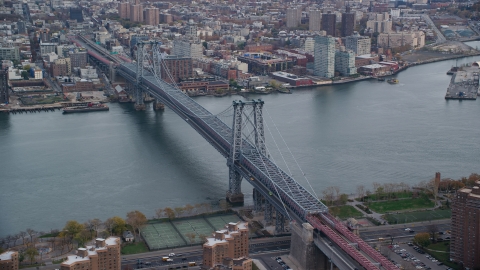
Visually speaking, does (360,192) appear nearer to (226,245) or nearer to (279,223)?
(279,223)

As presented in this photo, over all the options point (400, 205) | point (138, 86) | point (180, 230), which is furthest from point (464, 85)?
point (180, 230)

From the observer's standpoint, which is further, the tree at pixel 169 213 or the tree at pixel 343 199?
the tree at pixel 343 199

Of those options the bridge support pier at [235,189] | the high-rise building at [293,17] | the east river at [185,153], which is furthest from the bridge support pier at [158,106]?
the high-rise building at [293,17]

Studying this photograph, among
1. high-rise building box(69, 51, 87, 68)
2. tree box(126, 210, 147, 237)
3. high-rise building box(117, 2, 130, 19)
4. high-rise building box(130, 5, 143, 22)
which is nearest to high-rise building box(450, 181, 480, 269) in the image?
tree box(126, 210, 147, 237)

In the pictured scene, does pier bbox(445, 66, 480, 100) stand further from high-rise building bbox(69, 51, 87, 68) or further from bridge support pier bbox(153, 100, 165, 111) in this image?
high-rise building bbox(69, 51, 87, 68)

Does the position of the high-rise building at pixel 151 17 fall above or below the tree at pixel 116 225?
above

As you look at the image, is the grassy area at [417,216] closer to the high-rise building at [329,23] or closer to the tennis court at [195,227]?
the tennis court at [195,227]
